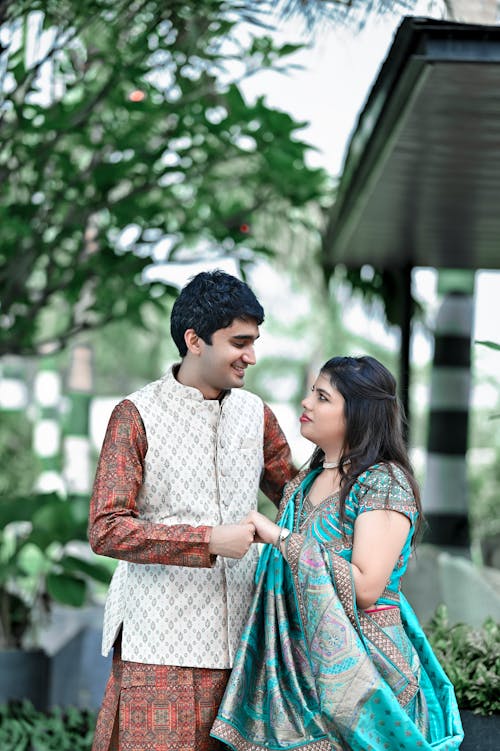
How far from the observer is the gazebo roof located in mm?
3488

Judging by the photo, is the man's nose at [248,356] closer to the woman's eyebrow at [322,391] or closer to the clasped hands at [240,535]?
the woman's eyebrow at [322,391]

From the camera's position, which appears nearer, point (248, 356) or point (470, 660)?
point (248, 356)

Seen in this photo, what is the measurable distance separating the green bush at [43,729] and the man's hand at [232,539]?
2.79m

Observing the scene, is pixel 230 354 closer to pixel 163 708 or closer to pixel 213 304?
pixel 213 304

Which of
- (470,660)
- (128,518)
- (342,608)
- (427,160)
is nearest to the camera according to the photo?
(342,608)

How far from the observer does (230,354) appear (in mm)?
2955

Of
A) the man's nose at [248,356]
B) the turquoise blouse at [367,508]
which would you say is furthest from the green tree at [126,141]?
the turquoise blouse at [367,508]

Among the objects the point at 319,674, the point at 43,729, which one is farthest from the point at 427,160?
the point at 43,729

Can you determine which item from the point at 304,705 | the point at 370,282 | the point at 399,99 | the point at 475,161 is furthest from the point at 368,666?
the point at 370,282

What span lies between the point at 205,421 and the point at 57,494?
9.77 ft

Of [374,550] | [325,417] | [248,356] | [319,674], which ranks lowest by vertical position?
[319,674]

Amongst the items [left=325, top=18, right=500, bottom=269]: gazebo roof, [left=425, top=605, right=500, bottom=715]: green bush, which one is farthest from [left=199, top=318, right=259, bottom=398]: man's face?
[left=425, top=605, right=500, bottom=715]: green bush

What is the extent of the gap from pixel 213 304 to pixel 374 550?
702 millimetres

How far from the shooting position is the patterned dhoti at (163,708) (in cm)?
290
